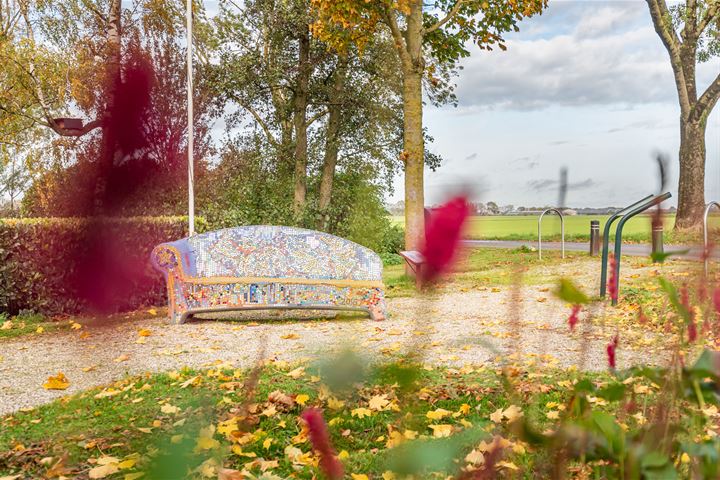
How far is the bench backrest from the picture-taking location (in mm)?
7414

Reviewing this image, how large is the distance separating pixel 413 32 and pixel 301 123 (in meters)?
5.53

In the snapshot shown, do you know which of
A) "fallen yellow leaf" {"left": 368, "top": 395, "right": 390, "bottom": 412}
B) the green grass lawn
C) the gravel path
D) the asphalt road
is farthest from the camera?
the gravel path

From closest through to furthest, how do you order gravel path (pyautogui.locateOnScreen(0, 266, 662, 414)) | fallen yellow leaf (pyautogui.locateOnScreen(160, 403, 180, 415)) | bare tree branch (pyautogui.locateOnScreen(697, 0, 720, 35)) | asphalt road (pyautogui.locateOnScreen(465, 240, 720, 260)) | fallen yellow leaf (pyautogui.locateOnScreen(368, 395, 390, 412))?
asphalt road (pyautogui.locateOnScreen(465, 240, 720, 260)) → fallen yellow leaf (pyautogui.locateOnScreen(160, 403, 180, 415)) → fallen yellow leaf (pyautogui.locateOnScreen(368, 395, 390, 412)) → gravel path (pyautogui.locateOnScreen(0, 266, 662, 414)) → bare tree branch (pyautogui.locateOnScreen(697, 0, 720, 35))

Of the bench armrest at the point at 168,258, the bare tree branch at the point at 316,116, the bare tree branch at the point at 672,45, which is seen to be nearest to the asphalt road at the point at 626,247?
the bench armrest at the point at 168,258

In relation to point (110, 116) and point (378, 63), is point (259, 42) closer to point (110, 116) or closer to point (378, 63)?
point (378, 63)

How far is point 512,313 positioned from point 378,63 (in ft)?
53.4

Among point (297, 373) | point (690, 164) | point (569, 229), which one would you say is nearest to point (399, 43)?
point (569, 229)

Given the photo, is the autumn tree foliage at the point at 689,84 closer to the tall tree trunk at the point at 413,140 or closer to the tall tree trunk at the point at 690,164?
the tall tree trunk at the point at 690,164

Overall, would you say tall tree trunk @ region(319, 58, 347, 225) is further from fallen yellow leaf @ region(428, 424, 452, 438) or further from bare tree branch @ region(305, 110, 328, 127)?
fallen yellow leaf @ region(428, 424, 452, 438)

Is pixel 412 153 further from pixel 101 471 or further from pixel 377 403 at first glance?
pixel 101 471

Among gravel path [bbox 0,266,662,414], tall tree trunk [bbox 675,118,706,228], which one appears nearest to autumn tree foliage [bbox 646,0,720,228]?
tall tree trunk [bbox 675,118,706,228]

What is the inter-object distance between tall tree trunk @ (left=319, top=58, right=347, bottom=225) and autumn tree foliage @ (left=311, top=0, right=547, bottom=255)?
3.70m

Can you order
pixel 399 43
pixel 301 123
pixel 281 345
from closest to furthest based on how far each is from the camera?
pixel 281 345 < pixel 399 43 < pixel 301 123

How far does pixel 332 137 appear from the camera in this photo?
1694 cm
